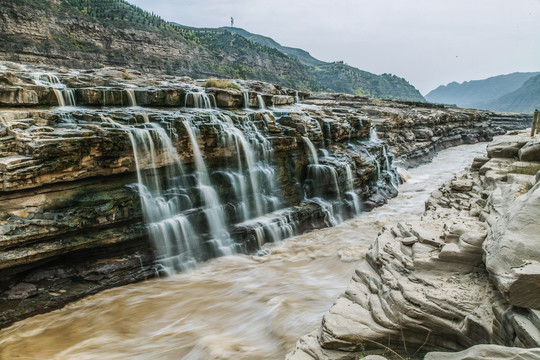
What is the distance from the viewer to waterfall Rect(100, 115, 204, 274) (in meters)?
9.44

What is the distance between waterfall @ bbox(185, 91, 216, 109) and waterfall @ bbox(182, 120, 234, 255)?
11.6ft

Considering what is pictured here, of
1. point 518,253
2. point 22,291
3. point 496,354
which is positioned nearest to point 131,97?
point 22,291

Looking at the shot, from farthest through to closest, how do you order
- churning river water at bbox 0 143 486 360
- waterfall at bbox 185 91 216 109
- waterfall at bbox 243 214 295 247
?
1. waterfall at bbox 185 91 216 109
2. waterfall at bbox 243 214 295 247
3. churning river water at bbox 0 143 486 360

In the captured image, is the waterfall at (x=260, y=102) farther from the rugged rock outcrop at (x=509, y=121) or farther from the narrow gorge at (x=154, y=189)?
the rugged rock outcrop at (x=509, y=121)

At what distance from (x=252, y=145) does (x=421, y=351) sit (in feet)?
32.1

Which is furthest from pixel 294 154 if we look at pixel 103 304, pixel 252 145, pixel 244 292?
pixel 103 304

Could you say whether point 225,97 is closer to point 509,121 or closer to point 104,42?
point 104,42

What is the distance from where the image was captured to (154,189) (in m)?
9.90

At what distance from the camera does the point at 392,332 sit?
4.25 metres

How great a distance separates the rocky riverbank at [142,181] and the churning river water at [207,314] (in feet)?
2.28

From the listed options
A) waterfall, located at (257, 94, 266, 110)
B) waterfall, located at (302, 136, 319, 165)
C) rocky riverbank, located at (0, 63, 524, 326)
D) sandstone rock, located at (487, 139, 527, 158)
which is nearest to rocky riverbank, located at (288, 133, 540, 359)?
rocky riverbank, located at (0, 63, 524, 326)

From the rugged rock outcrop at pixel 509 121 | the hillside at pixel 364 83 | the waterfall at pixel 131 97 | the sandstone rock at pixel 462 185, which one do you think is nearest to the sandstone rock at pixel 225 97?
the waterfall at pixel 131 97

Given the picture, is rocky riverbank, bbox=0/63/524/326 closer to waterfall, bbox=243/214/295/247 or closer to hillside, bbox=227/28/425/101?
waterfall, bbox=243/214/295/247

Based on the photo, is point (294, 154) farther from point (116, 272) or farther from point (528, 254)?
point (528, 254)
